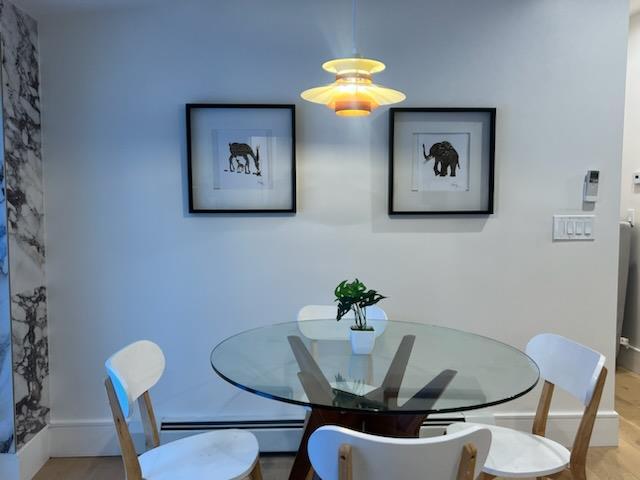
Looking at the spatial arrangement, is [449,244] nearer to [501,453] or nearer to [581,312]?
[581,312]

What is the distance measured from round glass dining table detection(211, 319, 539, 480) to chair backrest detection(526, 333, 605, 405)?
115mm

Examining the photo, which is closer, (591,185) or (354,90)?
(354,90)

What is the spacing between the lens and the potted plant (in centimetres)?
172

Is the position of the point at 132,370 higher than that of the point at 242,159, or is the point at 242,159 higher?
the point at 242,159

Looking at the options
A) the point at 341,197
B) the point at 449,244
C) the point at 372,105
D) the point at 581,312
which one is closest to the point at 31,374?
the point at 341,197

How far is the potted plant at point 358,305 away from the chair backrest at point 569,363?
0.67 meters

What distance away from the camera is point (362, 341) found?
1.75 metres

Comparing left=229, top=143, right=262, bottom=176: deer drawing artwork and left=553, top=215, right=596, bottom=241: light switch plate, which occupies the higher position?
left=229, top=143, right=262, bottom=176: deer drawing artwork

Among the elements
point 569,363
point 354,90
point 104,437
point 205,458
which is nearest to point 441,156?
point 354,90

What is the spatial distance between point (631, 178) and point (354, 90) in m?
2.96

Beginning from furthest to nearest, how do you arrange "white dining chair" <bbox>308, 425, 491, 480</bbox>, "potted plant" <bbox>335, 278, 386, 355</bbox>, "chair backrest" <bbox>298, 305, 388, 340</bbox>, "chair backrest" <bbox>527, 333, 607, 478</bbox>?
1. "chair backrest" <bbox>298, 305, 388, 340</bbox>
2. "potted plant" <bbox>335, 278, 386, 355</bbox>
3. "chair backrest" <bbox>527, 333, 607, 478</bbox>
4. "white dining chair" <bbox>308, 425, 491, 480</bbox>

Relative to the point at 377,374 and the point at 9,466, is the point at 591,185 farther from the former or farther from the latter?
the point at 9,466

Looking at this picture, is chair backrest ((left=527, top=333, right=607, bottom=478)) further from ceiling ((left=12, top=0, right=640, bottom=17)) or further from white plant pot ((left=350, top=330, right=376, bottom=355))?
ceiling ((left=12, top=0, right=640, bottom=17))

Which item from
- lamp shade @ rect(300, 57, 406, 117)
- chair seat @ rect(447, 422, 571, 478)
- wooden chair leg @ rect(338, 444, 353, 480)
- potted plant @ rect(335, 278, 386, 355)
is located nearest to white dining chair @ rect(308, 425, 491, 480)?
wooden chair leg @ rect(338, 444, 353, 480)
